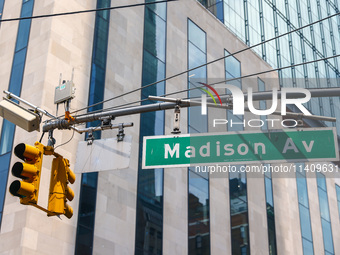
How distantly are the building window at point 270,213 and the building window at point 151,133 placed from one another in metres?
9.89

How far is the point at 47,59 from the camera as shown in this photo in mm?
23391

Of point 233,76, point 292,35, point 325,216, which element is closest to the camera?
point 233,76

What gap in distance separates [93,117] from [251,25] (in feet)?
105

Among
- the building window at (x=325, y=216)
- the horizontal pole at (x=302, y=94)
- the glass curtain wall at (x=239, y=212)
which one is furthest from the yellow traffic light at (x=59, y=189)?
the building window at (x=325, y=216)

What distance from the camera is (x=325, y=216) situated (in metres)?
41.6

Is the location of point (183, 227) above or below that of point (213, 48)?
below

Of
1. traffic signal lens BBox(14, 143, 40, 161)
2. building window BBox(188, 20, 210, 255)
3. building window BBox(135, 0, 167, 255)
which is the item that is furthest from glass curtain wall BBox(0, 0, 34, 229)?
traffic signal lens BBox(14, 143, 40, 161)

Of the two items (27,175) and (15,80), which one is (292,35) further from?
(27,175)

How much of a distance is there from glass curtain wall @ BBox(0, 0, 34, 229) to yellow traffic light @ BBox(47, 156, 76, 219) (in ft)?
37.2

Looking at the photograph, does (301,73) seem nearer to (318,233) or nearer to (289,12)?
(289,12)

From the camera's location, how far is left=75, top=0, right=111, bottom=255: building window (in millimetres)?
21625

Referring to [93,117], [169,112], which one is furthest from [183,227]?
[93,117]

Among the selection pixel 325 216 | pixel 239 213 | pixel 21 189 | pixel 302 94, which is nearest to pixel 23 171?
pixel 21 189

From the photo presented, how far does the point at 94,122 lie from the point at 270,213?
14.1 meters
